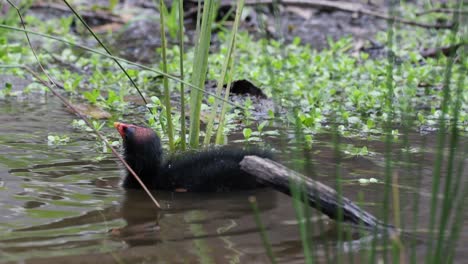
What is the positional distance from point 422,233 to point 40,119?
3.48 m

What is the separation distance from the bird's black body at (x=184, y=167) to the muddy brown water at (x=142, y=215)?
70 mm

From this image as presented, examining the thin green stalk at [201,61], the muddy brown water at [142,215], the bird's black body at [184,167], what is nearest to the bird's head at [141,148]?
the bird's black body at [184,167]

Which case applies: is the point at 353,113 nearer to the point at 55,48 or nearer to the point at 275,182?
the point at 275,182

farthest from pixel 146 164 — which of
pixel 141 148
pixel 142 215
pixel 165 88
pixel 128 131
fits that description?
pixel 142 215

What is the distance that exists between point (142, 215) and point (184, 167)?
0.58m

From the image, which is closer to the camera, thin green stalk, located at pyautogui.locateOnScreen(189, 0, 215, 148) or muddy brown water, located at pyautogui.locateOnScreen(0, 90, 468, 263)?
muddy brown water, located at pyautogui.locateOnScreen(0, 90, 468, 263)

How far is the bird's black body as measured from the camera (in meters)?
4.24

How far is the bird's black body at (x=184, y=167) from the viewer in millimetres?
4238

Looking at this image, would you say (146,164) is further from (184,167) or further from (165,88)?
(165,88)

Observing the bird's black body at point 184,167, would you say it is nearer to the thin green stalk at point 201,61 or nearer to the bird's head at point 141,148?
the bird's head at point 141,148

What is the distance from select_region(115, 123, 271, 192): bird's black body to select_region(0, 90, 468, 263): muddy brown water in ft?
0.23

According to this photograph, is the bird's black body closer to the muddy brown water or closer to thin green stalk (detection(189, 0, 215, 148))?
the muddy brown water

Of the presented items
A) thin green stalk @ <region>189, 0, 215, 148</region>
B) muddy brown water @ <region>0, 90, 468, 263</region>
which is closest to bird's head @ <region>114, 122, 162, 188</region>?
muddy brown water @ <region>0, 90, 468, 263</region>

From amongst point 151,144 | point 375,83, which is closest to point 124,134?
point 151,144
